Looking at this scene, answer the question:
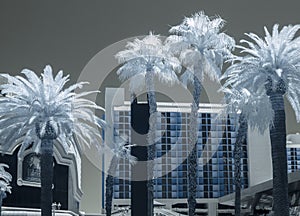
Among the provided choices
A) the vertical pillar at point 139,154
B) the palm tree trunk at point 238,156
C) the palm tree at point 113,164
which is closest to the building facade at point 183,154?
the palm tree at point 113,164

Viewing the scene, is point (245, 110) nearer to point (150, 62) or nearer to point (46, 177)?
point (150, 62)

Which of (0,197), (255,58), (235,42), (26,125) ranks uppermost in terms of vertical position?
(235,42)

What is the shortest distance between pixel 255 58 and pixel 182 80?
30.1 ft

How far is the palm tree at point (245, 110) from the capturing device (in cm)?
3089

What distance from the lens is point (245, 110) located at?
3312cm

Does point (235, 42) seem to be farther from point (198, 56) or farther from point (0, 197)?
point (0, 197)

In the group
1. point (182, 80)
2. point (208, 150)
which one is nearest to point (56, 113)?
point (182, 80)

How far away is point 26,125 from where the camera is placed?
32969 millimetres

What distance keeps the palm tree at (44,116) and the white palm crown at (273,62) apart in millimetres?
8939

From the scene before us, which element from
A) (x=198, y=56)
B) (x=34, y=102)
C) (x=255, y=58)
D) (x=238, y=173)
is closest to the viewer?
(x=255, y=58)

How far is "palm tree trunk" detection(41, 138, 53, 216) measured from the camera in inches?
1286

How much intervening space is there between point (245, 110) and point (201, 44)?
5.26m

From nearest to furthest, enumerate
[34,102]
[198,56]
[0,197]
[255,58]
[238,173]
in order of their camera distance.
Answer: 1. [255,58]
2. [34,102]
3. [198,56]
4. [238,173]
5. [0,197]

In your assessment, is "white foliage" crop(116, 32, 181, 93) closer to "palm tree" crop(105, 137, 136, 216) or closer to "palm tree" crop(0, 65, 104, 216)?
"palm tree" crop(0, 65, 104, 216)
